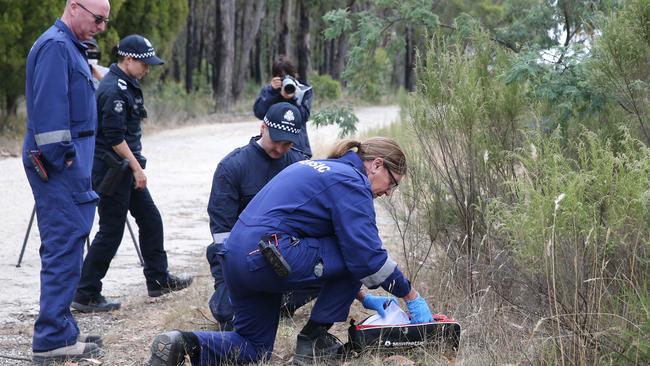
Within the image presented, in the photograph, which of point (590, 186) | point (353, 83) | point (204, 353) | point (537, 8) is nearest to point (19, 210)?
point (353, 83)

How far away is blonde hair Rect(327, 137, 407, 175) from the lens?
4926mm

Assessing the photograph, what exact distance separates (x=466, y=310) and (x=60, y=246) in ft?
7.69

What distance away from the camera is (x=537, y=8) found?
28.8 feet

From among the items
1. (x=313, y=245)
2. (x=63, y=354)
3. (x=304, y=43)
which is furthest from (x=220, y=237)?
(x=304, y=43)

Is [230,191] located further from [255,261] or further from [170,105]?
[170,105]

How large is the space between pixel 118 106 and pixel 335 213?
2545mm

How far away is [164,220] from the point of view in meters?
11.0

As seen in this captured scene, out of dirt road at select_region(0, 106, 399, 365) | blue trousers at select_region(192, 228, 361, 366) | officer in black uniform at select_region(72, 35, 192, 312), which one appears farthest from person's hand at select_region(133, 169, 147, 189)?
blue trousers at select_region(192, 228, 361, 366)

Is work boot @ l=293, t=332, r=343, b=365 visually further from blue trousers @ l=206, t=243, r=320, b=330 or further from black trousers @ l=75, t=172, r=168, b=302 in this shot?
black trousers @ l=75, t=172, r=168, b=302

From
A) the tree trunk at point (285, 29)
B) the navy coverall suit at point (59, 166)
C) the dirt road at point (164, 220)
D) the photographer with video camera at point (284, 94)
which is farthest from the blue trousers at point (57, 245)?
the tree trunk at point (285, 29)

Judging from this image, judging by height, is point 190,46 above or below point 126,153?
below

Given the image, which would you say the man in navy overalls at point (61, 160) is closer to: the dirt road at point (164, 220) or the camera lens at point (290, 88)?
the dirt road at point (164, 220)

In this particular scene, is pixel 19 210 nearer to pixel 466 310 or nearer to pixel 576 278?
pixel 466 310

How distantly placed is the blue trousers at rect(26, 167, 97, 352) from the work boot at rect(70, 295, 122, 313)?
1460 millimetres
